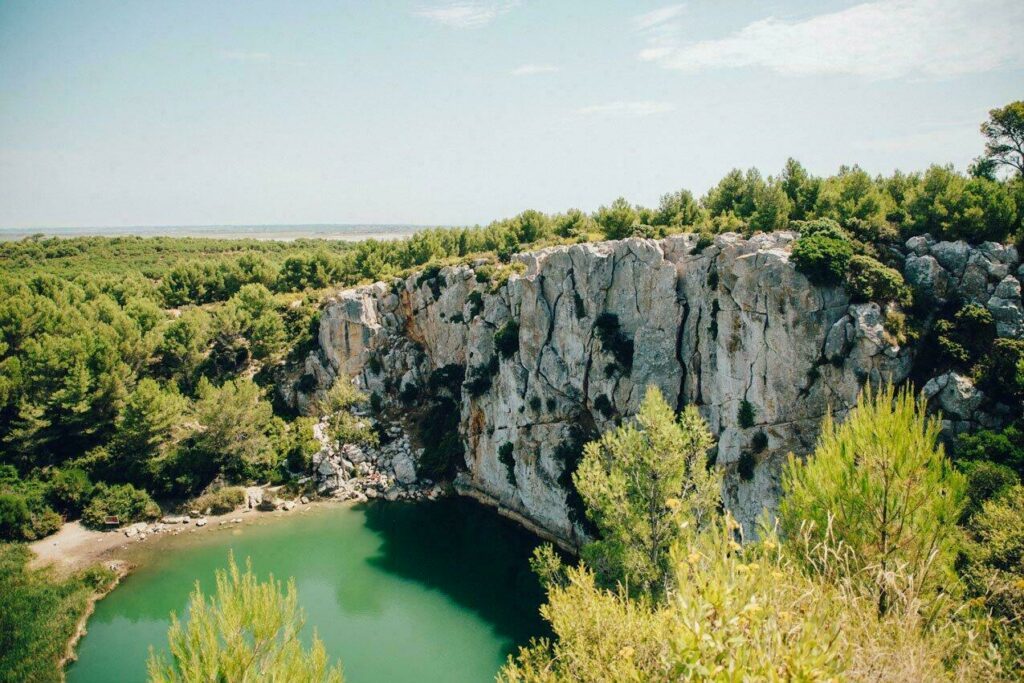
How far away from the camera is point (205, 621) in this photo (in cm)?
1150

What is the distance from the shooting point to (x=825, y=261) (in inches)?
878

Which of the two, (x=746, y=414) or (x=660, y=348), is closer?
(x=746, y=414)

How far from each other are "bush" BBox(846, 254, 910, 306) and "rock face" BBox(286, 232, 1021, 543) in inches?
20.4

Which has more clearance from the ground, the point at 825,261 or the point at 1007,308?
the point at 825,261

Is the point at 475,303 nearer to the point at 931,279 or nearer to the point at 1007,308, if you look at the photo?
the point at 931,279

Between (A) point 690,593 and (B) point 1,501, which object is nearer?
(A) point 690,593

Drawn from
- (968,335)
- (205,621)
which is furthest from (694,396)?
(205,621)

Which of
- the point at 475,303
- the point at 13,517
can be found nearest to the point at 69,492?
the point at 13,517

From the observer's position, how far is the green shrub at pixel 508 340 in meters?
34.6

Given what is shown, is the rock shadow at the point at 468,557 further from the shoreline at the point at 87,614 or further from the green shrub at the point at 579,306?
the green shrub at the point at 579,306

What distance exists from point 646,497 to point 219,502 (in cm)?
2901

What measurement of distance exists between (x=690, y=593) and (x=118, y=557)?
35.4 metres

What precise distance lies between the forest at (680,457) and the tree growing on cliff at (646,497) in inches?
3.7

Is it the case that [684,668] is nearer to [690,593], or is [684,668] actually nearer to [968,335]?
[690,593]
